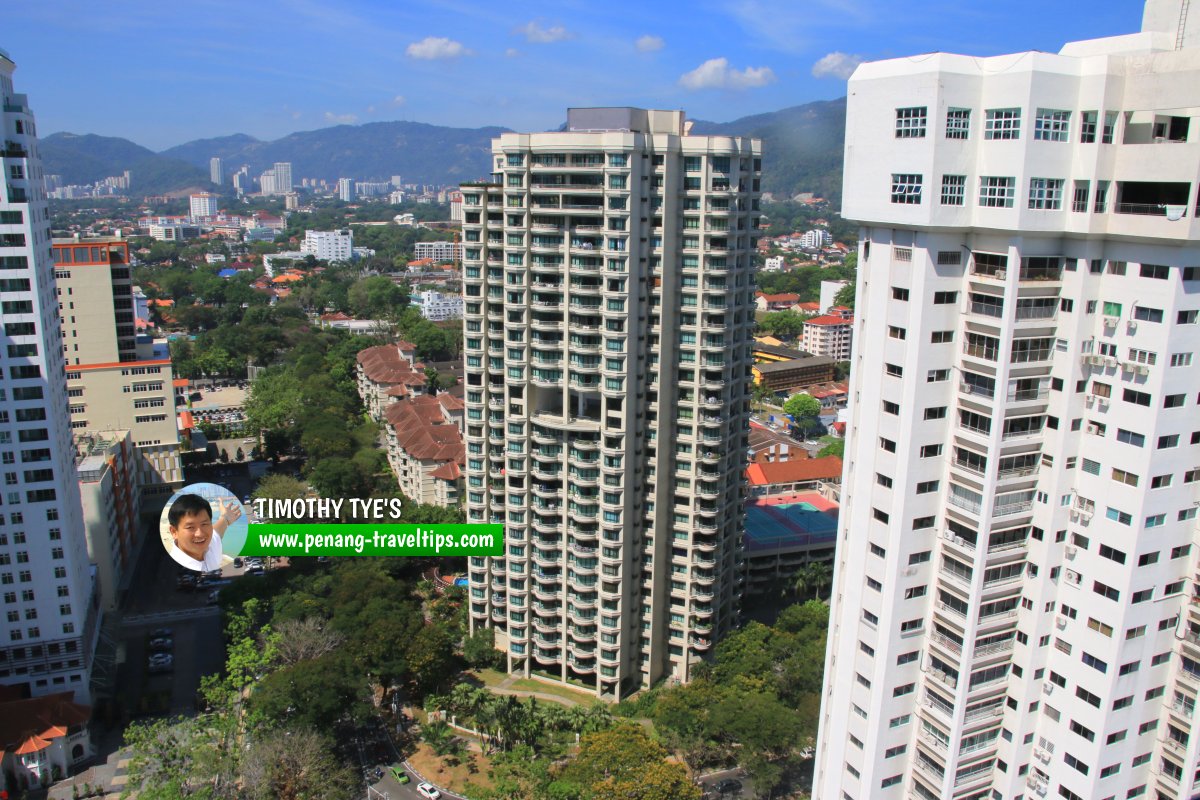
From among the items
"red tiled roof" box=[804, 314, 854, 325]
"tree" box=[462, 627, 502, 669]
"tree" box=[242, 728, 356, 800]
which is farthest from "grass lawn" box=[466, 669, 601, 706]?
"red tiled roof" box=[804, 314, 854, 325]

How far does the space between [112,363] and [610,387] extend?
102 ft

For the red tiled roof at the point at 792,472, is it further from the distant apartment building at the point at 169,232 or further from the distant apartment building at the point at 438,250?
the distant apartment building at the point at 169,232

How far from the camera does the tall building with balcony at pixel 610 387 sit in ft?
96.8

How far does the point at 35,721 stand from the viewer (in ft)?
90.9

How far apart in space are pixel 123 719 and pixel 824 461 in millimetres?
37739

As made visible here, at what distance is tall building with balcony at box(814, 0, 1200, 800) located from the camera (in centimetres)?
1527

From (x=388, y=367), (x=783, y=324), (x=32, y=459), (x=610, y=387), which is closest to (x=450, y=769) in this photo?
(x=610, y=387)

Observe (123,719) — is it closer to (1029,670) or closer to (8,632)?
(8,632)

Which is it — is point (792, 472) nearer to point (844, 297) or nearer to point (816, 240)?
point (844, 297)

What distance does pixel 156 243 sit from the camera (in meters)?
153

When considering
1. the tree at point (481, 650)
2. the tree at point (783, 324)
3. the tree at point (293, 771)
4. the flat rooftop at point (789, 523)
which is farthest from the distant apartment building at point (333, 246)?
the tree at point (293, 771)

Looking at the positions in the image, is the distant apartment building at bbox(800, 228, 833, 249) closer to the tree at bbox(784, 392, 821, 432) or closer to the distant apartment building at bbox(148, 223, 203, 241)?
the tree at bbox(784, 392, 821, 432)

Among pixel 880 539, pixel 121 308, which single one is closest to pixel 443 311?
pixel 121 308

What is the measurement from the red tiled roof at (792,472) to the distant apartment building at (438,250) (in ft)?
369
